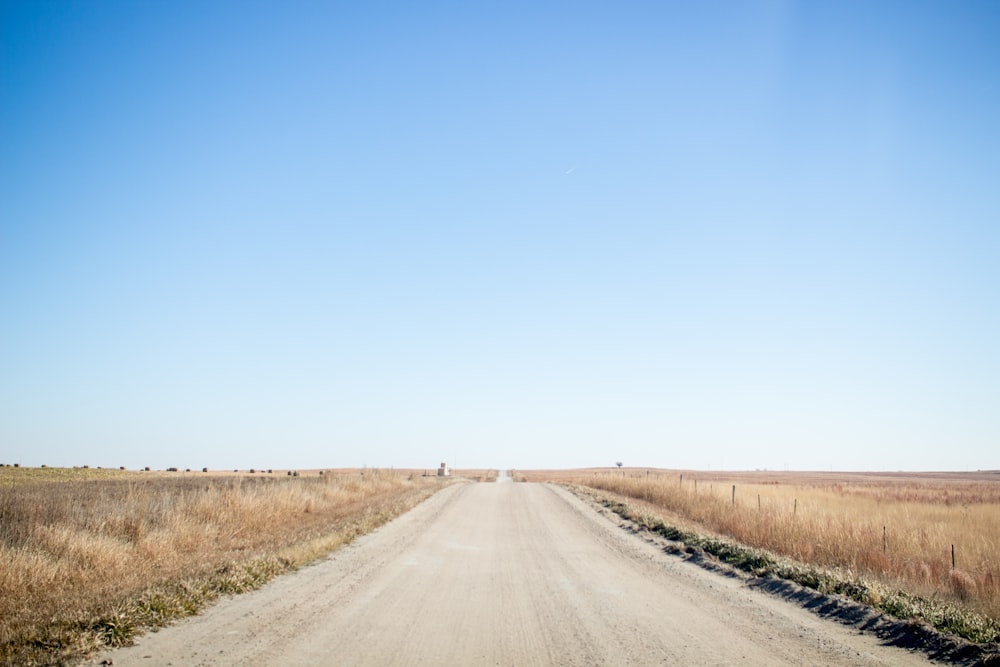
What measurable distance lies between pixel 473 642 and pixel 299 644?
1.98 m

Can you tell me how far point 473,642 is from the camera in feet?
21.5

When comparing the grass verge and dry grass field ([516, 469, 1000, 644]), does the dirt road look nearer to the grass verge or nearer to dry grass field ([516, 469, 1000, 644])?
the grass verge

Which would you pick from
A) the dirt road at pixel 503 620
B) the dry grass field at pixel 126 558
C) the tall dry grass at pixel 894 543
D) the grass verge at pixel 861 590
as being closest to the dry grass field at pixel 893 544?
the tall dry grass at pixel 894 543

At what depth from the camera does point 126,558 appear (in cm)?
1055

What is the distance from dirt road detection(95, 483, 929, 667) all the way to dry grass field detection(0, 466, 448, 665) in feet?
1.70

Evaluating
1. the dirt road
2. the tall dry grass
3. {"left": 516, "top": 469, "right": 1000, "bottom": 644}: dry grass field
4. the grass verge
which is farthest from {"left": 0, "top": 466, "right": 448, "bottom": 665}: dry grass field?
the tall dry grass

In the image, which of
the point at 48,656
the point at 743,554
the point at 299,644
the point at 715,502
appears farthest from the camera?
the point at 715,502

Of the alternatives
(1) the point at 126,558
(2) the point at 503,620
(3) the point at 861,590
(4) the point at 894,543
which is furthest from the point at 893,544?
(1) the point at 126,558

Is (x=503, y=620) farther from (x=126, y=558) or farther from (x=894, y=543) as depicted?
(x=894, y=543)

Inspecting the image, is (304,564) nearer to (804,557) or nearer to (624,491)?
(804,557)

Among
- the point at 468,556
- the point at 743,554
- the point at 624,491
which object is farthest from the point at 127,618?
the point at 624,491

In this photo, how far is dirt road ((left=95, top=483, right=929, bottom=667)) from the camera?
19.8 feet

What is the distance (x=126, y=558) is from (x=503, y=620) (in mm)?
7781

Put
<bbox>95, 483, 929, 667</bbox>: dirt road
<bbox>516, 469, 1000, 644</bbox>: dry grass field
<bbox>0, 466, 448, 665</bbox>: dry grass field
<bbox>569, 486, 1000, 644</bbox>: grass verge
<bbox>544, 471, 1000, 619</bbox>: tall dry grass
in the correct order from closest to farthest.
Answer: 1. <bbox>95, 483, 929, 667</bbox>: dirt road
2. <bbox>0, 466, 448, 665</bbox>: dry grass field
3. <bbox>569, 486, 1000, 644</bbox>: grass verge
4. <bbox>516, 469, 1000, 644</bbox>: dry grass field
5. <bbox>544, 471, 1000, 619</bbox>: tall dry grass
